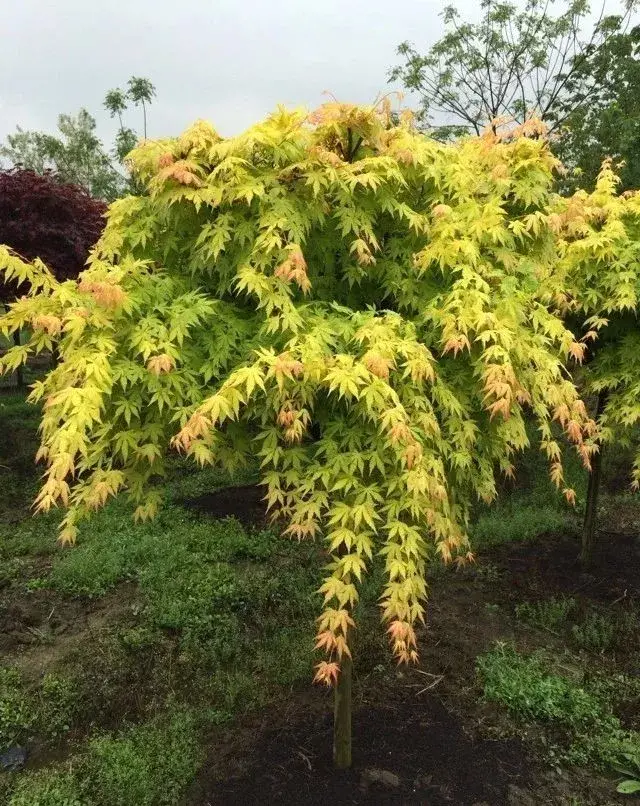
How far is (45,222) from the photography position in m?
9.79

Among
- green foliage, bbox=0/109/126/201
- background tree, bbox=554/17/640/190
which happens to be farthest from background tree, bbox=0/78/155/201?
background tree, bbox=554/17/640/190

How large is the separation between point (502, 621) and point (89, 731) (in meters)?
3.71

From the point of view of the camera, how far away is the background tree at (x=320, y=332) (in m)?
2.71

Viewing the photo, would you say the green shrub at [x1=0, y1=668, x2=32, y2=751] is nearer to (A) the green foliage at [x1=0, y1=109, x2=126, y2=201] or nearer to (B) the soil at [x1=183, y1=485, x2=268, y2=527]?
(B) the soil at [x1=183, y1=485, x2=268, y2=527]

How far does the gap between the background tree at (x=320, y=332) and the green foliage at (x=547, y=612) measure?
124 inches

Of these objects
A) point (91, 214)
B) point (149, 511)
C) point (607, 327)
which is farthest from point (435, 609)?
point (91, 214)

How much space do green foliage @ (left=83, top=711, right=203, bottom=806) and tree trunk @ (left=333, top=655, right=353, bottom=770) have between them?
94 centimetres

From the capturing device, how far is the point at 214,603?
5.97 m

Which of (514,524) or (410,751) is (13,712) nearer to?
(410,751)

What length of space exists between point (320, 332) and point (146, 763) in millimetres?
3221

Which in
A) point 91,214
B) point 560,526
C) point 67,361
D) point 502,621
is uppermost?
point 91,214

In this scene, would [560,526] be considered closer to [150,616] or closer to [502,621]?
[502,621]

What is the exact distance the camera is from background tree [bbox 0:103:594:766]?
106 inches

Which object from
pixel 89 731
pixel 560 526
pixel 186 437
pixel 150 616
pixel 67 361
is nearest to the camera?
pixel 186 437
